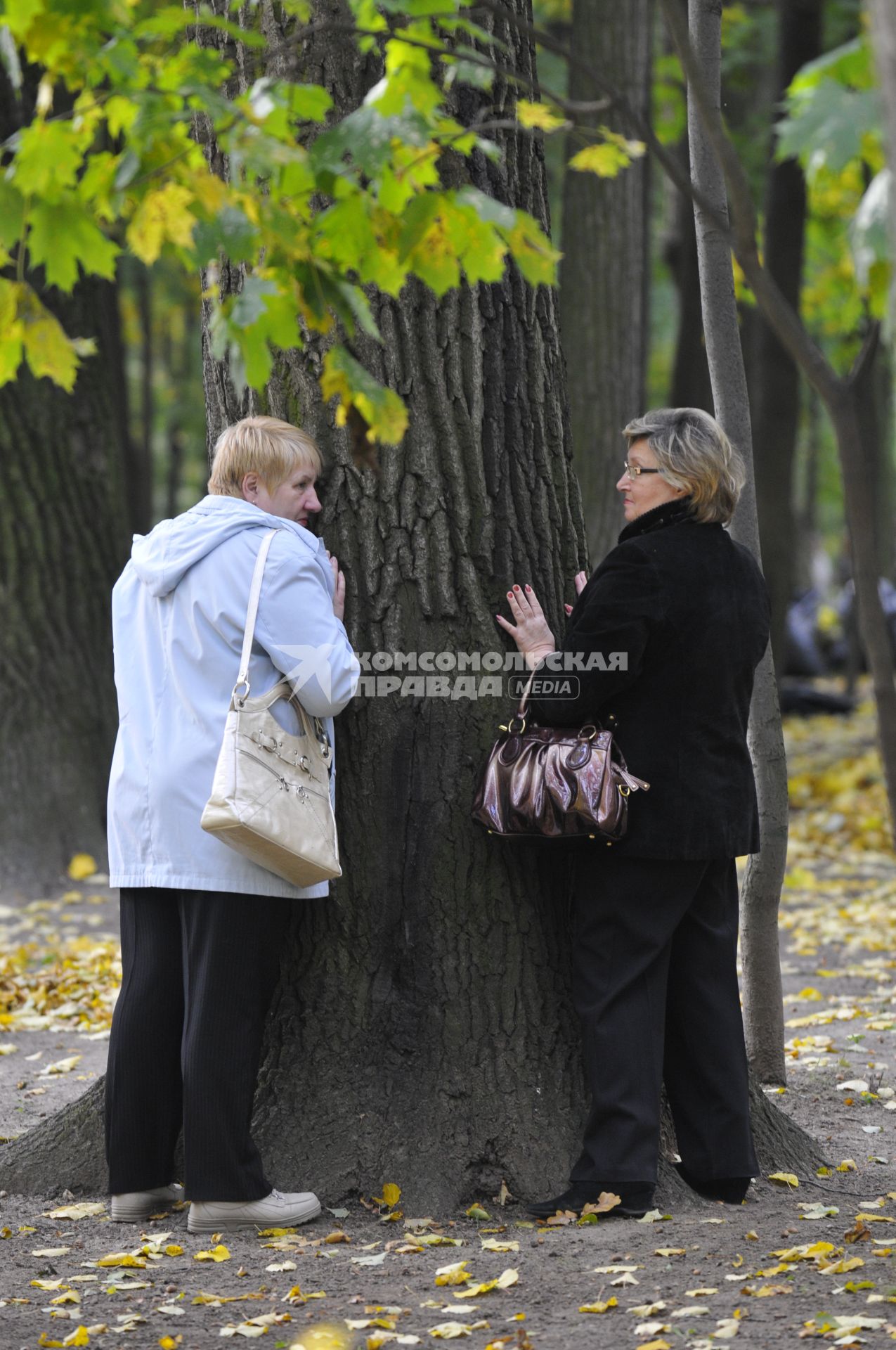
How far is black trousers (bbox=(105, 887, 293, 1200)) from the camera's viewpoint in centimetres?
335

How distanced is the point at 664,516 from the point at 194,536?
3.85ft

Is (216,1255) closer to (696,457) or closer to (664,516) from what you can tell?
(664,516)

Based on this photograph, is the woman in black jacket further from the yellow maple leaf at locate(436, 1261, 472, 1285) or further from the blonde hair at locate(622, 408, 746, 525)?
the yellow maple leaf at locate(436, 1261, 472, 1285)

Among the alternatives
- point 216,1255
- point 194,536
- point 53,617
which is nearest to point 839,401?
point 194,536

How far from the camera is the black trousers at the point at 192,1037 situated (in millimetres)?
3350

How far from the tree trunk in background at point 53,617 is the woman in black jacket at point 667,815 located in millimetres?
5239

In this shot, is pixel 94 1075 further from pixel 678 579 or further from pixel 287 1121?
pixel 678 579

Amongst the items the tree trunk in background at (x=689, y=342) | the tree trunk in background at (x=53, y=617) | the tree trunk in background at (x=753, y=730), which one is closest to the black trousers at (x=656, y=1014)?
the tree trunk in background at (x=753, y=730)

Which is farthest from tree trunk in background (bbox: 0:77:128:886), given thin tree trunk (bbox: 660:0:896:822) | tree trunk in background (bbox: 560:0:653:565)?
thin tree trunk (bbox: 660:0:896:822)

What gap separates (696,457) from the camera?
3.53 m

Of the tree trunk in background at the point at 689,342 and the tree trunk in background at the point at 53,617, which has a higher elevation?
the tree trunk in background at the point at 689,342

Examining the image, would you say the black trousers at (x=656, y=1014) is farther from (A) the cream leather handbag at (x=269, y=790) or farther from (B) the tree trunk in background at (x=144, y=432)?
(B) the tree trunk in background at (x=144, y=432)

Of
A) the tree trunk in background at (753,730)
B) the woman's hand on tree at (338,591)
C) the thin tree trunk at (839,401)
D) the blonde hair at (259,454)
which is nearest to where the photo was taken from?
the thin tree trunk at (839,401)

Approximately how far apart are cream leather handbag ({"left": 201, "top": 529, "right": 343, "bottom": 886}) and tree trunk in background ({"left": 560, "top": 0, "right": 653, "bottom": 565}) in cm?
490
